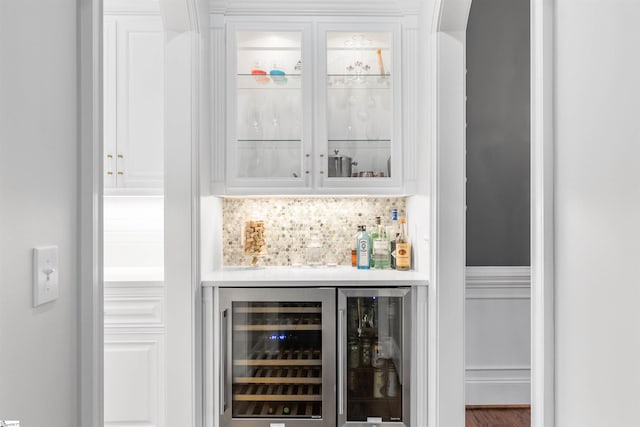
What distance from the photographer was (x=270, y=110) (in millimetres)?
2791

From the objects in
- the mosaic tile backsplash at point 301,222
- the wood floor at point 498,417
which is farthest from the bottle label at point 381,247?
the wood floor at point 498,417

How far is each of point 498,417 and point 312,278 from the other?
1.55 meters

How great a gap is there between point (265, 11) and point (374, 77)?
717 millimetres

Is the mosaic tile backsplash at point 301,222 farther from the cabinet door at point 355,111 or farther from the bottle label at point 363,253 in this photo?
the cabinet door at point 355,111

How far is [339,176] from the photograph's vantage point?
2.80m

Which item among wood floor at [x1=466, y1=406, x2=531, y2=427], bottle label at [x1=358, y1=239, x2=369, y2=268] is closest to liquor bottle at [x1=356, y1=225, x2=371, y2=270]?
bottle label at [x1=358, y1=239, x2=369, y2=268]

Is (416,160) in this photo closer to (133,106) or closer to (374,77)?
(374,77)

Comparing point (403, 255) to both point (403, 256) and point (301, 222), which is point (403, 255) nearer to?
point (403, 256)

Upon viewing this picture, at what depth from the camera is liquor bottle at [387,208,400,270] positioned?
114 inches

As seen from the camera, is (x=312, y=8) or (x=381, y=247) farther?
(x=381, y=247)

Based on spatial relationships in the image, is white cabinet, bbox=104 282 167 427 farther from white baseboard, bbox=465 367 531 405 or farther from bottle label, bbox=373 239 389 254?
white baseboard, bbox=465 367 531 405
